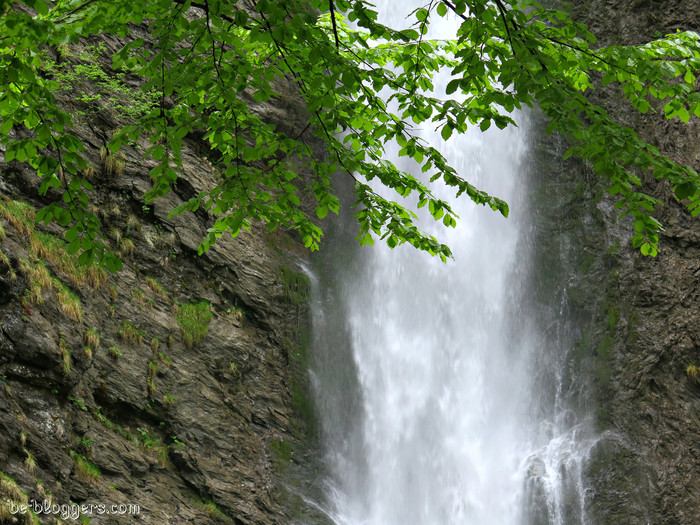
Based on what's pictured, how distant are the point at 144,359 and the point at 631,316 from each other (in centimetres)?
946

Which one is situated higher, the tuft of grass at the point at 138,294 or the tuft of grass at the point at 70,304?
the tuft of grass at the point at 138,294

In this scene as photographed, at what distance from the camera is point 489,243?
15.7m

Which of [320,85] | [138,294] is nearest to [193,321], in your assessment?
[138,294]

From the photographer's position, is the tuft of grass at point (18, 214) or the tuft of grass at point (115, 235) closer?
the tuft of grass at point (18, 214)

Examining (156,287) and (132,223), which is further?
(132,223)

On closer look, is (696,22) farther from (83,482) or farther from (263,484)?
(83,482)

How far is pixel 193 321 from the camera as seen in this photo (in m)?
10.5

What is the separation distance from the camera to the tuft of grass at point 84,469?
7359mm

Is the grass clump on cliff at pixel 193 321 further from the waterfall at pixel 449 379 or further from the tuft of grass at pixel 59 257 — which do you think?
the waterfall at pixel 449 379

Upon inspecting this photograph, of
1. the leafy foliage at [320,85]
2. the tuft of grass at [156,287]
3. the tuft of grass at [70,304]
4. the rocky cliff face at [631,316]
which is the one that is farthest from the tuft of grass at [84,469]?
the rocky cliff face at [631,316]

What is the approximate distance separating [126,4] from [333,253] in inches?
439

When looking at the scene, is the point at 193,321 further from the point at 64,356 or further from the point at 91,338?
the point at 64,356

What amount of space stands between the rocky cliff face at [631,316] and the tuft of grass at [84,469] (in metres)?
8.37

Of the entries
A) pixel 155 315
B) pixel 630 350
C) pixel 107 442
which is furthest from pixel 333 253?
pixel 107 442
